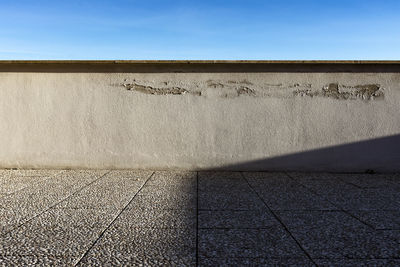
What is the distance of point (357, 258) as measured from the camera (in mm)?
2705

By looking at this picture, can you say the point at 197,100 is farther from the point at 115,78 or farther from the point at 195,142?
the point at 115,78

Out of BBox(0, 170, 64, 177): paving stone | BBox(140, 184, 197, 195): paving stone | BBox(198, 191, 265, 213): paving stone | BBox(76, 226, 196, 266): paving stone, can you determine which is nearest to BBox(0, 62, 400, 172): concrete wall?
BBox(0, 170, 64, 177): paving stone

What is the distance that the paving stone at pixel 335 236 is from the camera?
2814mm

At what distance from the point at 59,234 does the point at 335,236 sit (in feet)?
8.38

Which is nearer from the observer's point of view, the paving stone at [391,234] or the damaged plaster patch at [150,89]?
the paving stone at [391,234]

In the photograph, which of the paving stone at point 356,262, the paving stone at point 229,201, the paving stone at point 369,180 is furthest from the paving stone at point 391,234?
the paving stone at point 369,180

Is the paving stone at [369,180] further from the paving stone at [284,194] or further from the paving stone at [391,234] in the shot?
the paving stone at [391,234]

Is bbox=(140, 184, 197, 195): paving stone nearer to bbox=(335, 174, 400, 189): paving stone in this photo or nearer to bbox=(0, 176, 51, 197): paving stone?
bbox=(0, 176, 51, 197): paving stone

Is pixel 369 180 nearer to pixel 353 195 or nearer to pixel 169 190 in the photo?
pixel 353 195

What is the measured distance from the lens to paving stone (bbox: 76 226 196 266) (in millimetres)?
2637

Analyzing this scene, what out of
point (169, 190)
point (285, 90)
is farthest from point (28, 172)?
point (285, 90)

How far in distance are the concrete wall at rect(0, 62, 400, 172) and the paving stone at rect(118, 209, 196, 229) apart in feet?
10.4

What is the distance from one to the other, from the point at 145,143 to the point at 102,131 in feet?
3.03

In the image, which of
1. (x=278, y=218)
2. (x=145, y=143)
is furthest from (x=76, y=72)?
(x=278, y=218)
